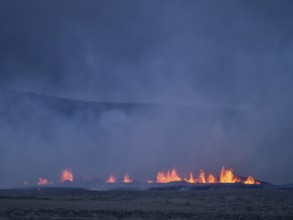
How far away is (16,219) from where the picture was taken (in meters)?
25.3

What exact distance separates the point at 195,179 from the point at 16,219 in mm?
87876

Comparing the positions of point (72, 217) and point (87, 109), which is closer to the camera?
point (72, 217)

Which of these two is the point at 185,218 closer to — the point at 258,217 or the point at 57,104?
the point at 258,217

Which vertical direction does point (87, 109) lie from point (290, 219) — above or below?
above

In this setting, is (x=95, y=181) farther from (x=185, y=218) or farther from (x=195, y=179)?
(x=185, y=218)

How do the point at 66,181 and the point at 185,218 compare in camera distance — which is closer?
the point at 185,218

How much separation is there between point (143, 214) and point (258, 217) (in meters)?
8.74

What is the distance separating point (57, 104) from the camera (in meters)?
192

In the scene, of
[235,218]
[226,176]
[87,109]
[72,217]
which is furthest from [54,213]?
[87,109]

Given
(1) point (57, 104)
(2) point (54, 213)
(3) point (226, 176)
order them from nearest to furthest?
(2) point (54, 213), (3) point (226, 176), (1) point (57, 104)

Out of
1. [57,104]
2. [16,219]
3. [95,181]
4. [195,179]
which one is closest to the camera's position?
[16,219]

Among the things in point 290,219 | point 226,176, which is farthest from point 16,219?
point 226,176

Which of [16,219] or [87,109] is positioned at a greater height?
[87,109]

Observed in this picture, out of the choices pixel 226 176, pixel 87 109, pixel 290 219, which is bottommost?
pixel 290 219
